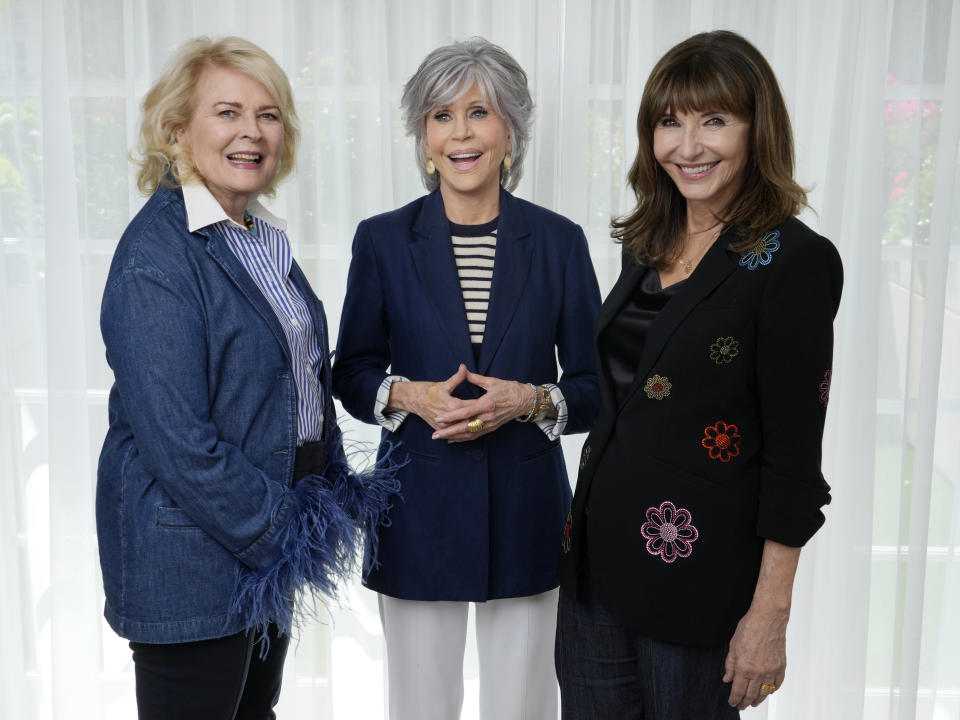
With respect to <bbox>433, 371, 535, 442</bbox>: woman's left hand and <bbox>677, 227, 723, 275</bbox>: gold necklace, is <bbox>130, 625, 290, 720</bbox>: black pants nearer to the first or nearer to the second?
<bbox>433, 371, 535, 442</bbox>: woman's left hand

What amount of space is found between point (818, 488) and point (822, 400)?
0.47ft

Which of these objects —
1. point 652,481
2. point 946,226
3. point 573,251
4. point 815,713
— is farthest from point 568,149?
point 815,713

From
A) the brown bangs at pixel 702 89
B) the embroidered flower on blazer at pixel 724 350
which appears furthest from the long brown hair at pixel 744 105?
the embroidered flower on blazer at pixel 724 350

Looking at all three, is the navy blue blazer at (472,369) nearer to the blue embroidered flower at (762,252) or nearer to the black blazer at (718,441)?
the black blazer at (718,441)

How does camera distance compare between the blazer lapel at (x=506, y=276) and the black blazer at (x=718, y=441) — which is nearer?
the black blazer at (x=718, y=441)

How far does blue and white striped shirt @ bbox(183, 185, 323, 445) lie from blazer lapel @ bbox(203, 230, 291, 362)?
0.03 m

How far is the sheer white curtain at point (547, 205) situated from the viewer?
8.92 feet

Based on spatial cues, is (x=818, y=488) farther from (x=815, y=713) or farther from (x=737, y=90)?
(x=815, y=713)

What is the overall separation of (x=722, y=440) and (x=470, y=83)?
0.95 metres

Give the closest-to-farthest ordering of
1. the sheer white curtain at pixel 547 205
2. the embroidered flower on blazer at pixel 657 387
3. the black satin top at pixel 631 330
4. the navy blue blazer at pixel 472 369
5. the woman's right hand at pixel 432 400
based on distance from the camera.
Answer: the embroidered flower on blazer at pixel 657 387 < the black satin top at pixel 631 330 < the woman's right hand at pixel 432 400 < the navy blue blazer at pixel 472 369 < the sheer white curtain at pixel 547 205

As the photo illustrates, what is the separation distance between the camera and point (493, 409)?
76.5 inches

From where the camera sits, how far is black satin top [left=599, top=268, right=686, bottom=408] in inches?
66.2

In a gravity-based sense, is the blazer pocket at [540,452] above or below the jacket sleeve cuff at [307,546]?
above

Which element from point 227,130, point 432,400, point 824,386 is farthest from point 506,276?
point 824,386
